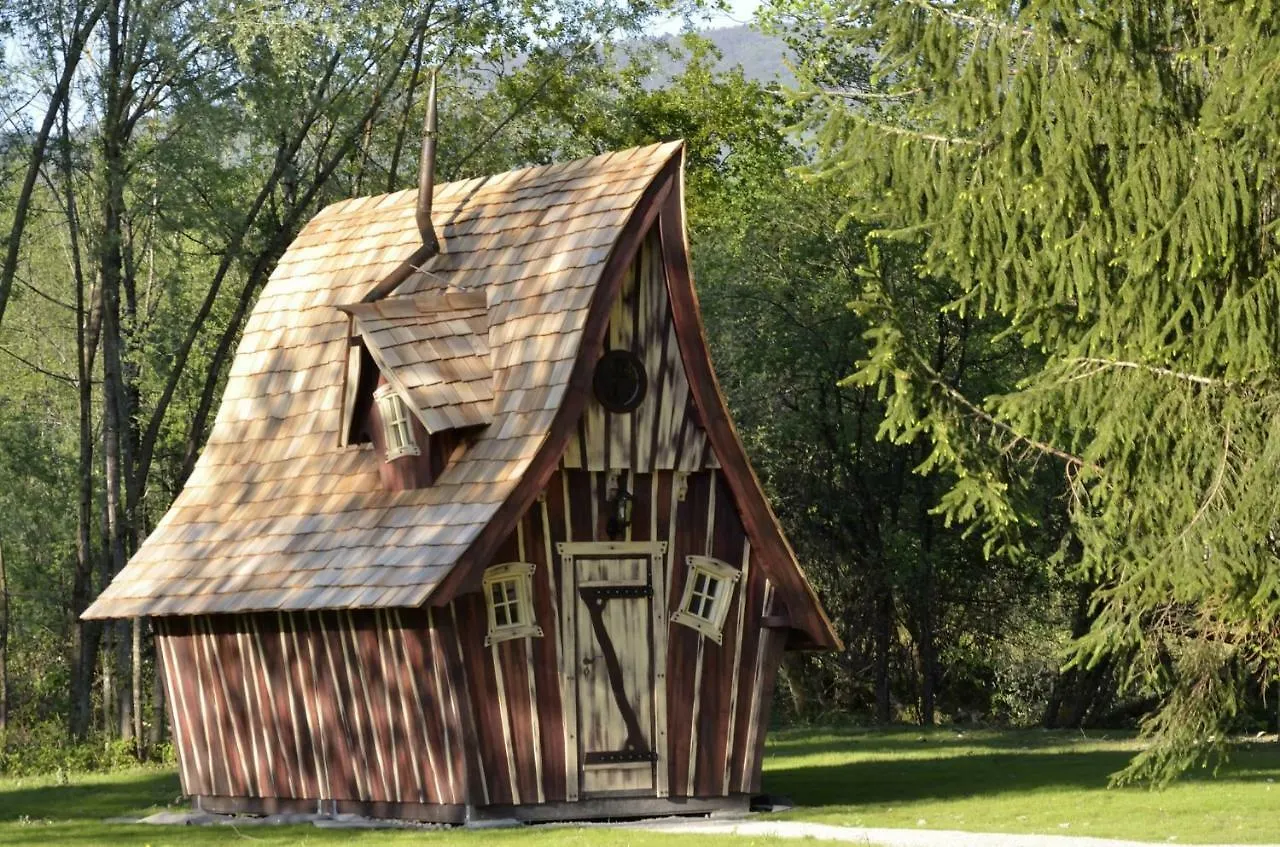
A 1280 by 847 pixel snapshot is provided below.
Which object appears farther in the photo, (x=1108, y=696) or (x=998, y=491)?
(x=1108, y=696)

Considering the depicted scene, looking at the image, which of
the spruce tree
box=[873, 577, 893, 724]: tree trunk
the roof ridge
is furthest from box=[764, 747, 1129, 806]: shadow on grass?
box=[873, 577, 893, 724]: tree trunk

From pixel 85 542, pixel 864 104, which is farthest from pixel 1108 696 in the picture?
pixel 85 542

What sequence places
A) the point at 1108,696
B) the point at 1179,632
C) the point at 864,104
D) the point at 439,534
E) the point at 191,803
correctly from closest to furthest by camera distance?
the point at 439,534, the point at 1179,632, the point at 191,803, the point at 1108,696, the point at 864,104

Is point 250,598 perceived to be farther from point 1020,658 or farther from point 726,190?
point 726,190

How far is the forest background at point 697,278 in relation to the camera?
20891 millimetres

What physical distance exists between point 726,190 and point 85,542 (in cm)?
2021

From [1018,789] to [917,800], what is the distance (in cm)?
135

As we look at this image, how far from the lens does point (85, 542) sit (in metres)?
28.7

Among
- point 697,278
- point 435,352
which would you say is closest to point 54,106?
point 435,352

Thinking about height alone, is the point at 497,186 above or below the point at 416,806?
above

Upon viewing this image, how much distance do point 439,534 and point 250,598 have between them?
2091 millimetres

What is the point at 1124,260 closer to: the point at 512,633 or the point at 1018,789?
the point at 1018,789

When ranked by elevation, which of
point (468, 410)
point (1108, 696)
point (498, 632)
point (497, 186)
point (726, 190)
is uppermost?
point (726, 190)

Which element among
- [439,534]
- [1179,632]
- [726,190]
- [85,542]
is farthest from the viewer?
[726,190]
